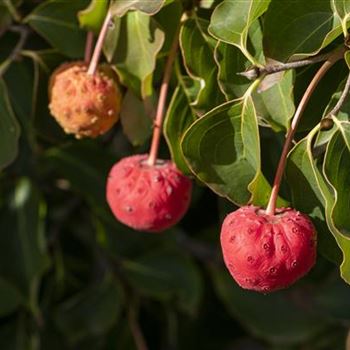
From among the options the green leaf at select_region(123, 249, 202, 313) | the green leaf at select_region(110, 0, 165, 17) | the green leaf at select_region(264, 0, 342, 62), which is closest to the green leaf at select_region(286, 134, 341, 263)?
the green leaf at select_region(264, 0, 342, 62)

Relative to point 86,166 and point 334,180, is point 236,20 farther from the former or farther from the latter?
point 86,166

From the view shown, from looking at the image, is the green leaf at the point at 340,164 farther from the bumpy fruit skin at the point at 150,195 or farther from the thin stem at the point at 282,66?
the bumpy fruit skin at the point at 150,195

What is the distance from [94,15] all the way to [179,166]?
0.24 metres

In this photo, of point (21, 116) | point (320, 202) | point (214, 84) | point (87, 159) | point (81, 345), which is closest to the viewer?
point (320, 202)

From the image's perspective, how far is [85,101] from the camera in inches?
58.8

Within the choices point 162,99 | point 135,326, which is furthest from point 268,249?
point 135,326

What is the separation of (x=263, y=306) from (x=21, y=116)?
0.86 m

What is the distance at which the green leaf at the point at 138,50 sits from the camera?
4.88 feet

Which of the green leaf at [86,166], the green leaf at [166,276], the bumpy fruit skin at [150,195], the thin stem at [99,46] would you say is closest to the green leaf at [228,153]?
the bumpy fruit skin at [150,195]

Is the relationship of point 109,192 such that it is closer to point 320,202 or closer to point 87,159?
point 320,202

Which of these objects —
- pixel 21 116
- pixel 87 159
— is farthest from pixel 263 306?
pixel 21 116

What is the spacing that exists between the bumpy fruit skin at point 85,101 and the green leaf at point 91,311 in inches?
36.0

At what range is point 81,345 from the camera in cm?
253

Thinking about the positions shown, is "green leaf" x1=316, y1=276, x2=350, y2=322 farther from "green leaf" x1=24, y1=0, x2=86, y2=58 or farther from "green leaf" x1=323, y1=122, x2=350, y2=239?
"green leaf" x1=323, y1=122, x2=350, y2=239
